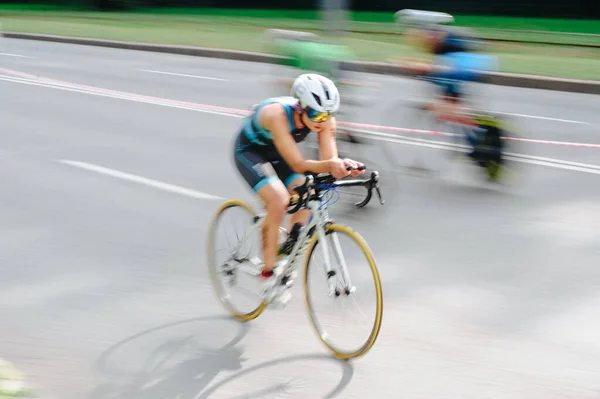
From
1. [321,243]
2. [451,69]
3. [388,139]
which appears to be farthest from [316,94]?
[388,139]

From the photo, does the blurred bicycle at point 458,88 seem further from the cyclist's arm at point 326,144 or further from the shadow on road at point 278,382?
the shadow on road at point 278,382

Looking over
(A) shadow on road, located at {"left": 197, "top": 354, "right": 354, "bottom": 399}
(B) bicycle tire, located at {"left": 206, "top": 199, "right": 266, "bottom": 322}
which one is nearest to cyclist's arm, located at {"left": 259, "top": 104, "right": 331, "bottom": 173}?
(B) bicycle tire, located at {"left": 206, "top": 199, "right": 266, "bottom": 322}

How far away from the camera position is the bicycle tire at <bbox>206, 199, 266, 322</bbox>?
5.56m

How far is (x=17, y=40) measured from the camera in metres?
27.2

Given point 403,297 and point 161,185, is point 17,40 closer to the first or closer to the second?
point 161,185

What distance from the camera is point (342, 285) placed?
493cm

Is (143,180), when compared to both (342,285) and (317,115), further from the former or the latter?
(342,285)

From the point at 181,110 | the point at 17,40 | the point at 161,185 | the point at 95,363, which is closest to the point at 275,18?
the point at 17,40

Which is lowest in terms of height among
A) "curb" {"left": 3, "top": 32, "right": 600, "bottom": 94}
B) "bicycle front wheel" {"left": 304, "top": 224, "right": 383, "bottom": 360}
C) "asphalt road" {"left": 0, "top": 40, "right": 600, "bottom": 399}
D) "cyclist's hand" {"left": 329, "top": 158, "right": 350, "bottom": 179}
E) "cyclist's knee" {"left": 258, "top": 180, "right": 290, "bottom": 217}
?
"curb" {"left": 3, "top": 32, "right": 600, "bottom": 94}

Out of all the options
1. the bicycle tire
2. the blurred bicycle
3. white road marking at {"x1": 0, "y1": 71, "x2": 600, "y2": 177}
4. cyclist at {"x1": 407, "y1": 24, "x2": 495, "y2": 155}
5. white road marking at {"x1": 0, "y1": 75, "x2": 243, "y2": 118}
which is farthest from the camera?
white road marking at {"x1": 0, "y1": 75, "x2": 243, "y2": 118}

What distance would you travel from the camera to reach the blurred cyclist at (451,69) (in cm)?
924

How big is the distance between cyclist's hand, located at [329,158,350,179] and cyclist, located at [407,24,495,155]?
183 inches

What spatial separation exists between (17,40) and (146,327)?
77.1ft

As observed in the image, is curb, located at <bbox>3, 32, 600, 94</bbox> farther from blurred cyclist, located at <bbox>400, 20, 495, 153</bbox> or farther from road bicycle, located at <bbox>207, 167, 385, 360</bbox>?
road bicycle, located at <bbox>207, 167, 385, 360</bbox>
